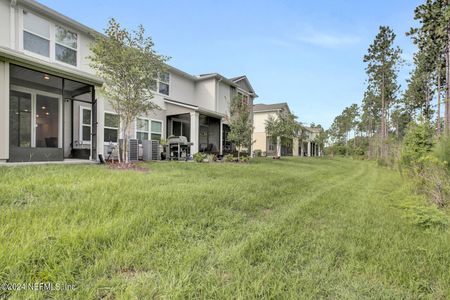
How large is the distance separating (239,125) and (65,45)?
31.2ft

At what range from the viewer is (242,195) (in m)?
5.16

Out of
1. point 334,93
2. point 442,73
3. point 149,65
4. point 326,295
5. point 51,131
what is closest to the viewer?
point 326,295

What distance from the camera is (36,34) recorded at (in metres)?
9.19

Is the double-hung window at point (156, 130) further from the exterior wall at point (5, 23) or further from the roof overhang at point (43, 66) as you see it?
the exterior wall at point (5, 23)

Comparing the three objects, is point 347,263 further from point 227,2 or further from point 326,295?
point 227,2

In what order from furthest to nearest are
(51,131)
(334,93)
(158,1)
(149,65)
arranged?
(334,93) < (158,1) < (51,131) < (149,65)

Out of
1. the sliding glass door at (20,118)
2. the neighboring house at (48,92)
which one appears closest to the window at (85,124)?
the neighboring house at (48,92)

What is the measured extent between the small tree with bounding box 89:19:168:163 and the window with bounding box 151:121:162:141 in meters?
4.58

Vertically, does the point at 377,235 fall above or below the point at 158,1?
below

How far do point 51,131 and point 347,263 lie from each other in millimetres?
11913

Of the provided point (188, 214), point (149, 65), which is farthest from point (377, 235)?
point (149, 65)

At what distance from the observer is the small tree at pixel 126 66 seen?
25.6 ft

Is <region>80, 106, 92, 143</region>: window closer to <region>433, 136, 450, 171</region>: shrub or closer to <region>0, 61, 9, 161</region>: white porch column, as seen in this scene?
<region>0, 61, 9, 161</region>: white porch column

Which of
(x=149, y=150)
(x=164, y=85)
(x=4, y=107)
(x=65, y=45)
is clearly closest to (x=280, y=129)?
(x=164, y=85)
